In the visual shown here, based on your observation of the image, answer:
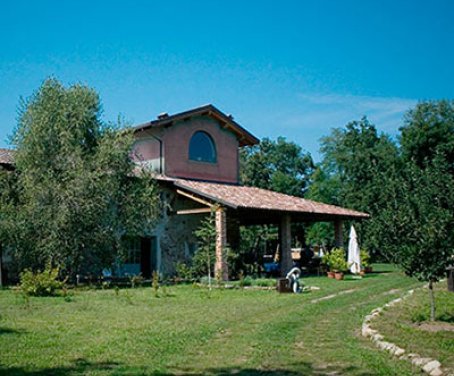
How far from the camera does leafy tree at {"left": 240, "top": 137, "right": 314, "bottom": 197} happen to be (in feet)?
Answer: 168

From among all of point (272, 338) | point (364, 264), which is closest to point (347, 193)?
point (364, 264)

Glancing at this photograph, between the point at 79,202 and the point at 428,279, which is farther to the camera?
the point at 79,202

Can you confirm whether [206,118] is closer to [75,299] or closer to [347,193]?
[75,299]

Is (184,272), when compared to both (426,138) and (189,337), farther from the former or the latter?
(426,138)

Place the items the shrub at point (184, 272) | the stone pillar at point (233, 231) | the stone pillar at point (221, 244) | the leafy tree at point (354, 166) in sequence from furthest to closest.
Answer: the leafy tree at point (354, 166), the stone pillar at point (233, 231), the shrub at point (184, 272), the stone pillar at point (221, 244)

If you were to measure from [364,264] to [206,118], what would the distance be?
10.4m

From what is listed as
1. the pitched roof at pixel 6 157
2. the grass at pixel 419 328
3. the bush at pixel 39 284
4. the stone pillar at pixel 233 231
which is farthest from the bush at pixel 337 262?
the pitched roof at pixel 6 157

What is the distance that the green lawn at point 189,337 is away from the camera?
6.41m

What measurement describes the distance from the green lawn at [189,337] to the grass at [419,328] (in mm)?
457

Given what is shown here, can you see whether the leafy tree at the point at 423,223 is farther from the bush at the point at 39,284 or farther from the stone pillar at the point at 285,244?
the stone pillar at the point at 285,244

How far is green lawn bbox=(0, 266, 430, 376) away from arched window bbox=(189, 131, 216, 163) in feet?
39.7

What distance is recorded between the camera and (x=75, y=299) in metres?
13.8

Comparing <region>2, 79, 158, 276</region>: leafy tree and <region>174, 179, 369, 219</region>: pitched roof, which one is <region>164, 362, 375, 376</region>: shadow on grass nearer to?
<region>2, 79, 158, 276</region>: leafy tree

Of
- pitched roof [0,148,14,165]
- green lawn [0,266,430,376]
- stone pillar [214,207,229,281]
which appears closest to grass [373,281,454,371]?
green lawn [0,266,430,376]
